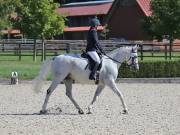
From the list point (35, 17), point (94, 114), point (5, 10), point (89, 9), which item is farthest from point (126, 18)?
point (94, 114)

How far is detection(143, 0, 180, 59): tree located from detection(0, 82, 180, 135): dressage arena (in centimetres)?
2420

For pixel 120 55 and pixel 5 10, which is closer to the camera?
pixel 120 55

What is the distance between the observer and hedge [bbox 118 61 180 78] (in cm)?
2778

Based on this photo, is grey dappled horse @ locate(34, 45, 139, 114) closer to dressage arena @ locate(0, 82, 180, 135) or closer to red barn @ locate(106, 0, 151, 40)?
dressage arena @ locate(0, 82, 180, 135)

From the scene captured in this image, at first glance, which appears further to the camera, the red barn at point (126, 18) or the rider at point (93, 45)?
the red barn at point (126, 18)

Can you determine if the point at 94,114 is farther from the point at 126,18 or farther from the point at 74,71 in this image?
the point at 126,18

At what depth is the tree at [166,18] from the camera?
4722 centimetres

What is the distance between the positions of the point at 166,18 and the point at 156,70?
66.4 feet

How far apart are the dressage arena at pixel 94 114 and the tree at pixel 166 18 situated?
24201 millimetres

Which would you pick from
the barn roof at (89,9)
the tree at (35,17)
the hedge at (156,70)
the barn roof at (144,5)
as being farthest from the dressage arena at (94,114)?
the barn roof at (89,9)

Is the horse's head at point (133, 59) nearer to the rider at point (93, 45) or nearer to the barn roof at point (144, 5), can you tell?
the rider at point (93, 45)

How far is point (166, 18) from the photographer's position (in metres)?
47.6

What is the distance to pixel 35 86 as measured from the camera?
16375 mm

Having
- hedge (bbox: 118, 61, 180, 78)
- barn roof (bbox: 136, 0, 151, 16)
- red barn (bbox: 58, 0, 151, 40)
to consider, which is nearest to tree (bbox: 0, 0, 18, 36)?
hedge (bbox: 118, 61, 180, 78)
